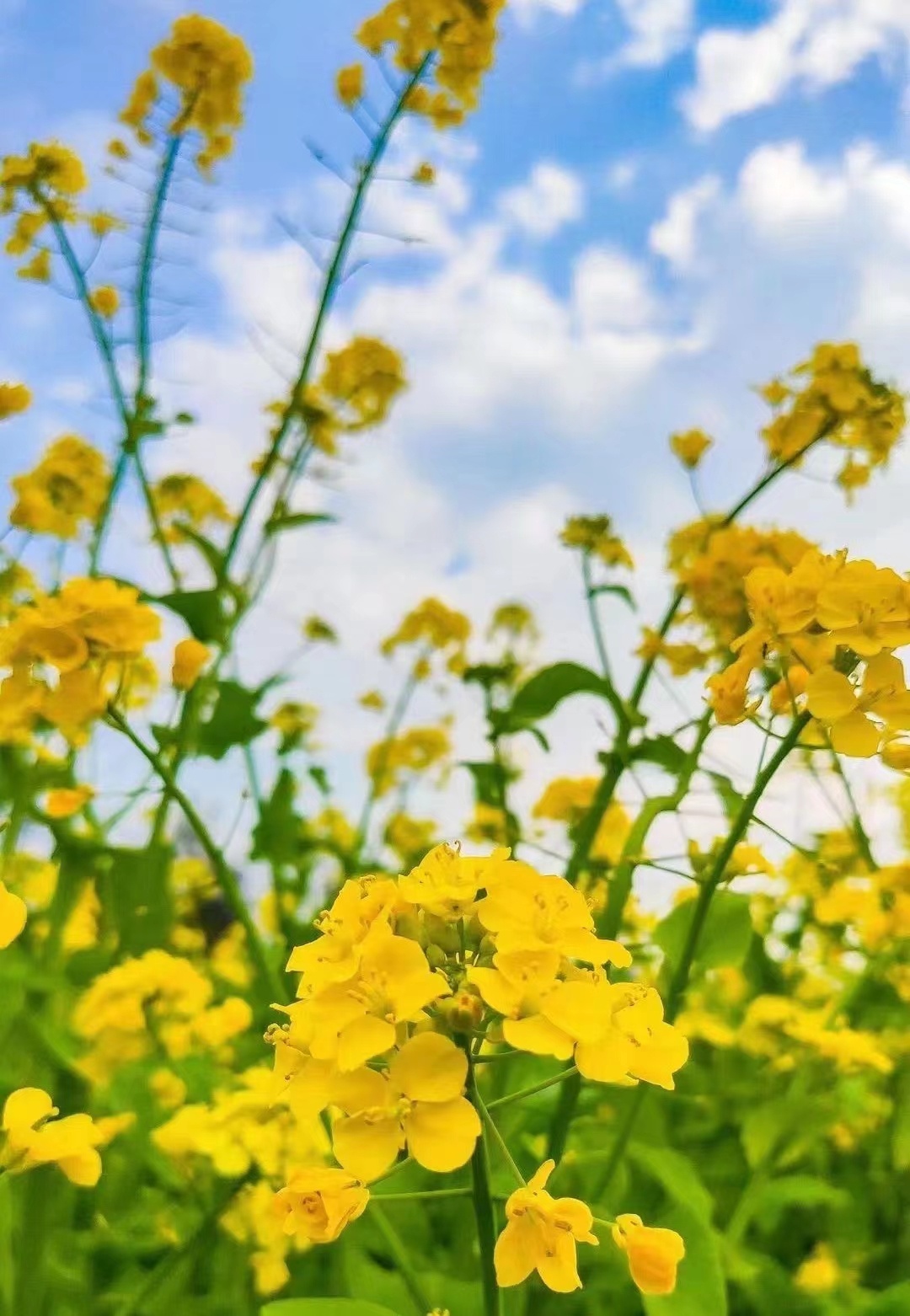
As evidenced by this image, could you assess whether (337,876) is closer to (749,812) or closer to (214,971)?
(214,971)

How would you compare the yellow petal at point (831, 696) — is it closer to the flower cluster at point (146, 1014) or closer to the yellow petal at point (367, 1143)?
the yellow petal at point (367, 1143)

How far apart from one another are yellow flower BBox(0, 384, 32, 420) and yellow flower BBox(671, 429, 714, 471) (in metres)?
1.02

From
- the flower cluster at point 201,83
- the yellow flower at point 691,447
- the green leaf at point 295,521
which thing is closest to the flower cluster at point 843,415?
the yellow flower at point 691,447

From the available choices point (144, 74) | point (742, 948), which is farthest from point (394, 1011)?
point (144, 74)

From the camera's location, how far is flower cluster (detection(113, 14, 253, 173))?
1.96 meters

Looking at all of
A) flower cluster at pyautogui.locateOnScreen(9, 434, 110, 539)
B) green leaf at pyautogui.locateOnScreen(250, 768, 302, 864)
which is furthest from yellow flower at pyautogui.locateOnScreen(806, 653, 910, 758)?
flower cluster at pyautogui.locateOnScreen(9, 434, 110, 539)

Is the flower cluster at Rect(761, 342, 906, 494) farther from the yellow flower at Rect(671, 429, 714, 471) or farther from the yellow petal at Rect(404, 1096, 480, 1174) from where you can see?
the yellow petal at Rect(404, 1096, 480, 1174)

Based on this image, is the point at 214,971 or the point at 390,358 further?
the point at 214,971

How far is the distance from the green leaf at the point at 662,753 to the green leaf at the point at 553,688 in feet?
0.27

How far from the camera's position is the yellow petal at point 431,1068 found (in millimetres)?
591

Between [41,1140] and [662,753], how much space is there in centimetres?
89

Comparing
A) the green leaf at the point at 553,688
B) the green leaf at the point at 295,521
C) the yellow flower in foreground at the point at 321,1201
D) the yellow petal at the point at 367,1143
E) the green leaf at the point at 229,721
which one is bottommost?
Answer: the yellow flower in foreground at the point at 321,1201

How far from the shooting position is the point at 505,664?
1933 millimetres

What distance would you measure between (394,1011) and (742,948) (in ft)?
2.21
